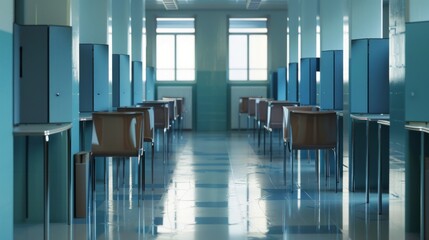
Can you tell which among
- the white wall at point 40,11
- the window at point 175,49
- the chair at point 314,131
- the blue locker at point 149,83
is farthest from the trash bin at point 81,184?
the window at point 175,49

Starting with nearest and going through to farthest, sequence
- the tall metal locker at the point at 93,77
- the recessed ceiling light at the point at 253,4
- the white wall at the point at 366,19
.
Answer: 1. the white wall at the point at 366,19
2. the tall metal locker at the point at 93,77
3. the recessed ceiling light at the point at 253,4

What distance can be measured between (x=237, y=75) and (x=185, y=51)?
5.07ft

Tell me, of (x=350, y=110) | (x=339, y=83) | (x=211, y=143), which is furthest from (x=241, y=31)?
(x=350, y=110)

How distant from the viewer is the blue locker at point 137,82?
12.9 metres

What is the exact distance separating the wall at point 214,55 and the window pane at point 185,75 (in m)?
0.25

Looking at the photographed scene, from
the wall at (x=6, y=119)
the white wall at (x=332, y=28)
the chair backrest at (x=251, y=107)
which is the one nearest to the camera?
the wall at (x=6, y=119)

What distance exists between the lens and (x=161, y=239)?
5344 mm

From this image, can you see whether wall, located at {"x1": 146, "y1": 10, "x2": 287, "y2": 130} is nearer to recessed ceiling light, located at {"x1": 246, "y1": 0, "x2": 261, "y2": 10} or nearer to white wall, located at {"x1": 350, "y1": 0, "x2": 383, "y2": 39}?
recessed ceiling light, located at {"x1": 246, "y1": 0, "x2": 261, "y2": 10}

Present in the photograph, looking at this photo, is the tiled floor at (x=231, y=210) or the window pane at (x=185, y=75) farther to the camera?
the window pane at (x=185, y=75)

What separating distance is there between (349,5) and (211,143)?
7057 millimetres

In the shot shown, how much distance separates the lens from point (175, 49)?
1964cm

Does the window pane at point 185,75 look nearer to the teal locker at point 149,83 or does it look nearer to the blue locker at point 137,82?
the teal locker at point 149,83

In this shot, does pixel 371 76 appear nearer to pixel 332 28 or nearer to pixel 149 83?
pixel 332 28

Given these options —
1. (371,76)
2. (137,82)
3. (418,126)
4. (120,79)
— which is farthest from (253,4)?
(418,126)
